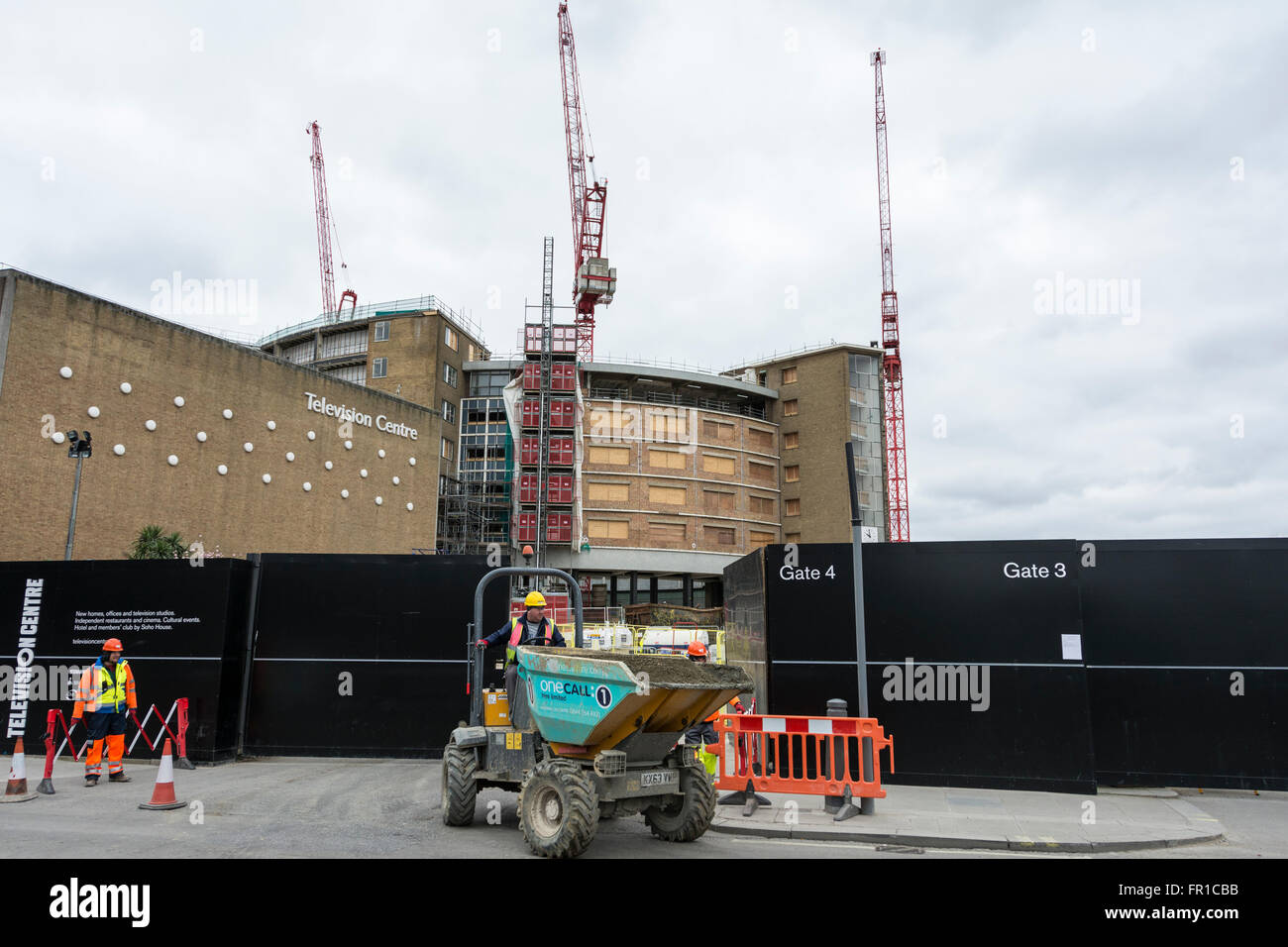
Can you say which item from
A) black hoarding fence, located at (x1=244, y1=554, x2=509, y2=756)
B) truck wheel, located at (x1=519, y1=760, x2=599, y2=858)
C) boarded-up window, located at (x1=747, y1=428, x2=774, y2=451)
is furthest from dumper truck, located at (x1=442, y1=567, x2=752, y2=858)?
boarded-up window, located at (x1=747, y1=428, x2=774, y2=451)

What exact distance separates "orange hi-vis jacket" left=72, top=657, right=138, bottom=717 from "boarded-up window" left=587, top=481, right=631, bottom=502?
57.2 metres

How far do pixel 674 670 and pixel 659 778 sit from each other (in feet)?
4.03

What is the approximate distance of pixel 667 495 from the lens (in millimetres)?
71000

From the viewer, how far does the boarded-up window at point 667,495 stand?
7062 centimetres

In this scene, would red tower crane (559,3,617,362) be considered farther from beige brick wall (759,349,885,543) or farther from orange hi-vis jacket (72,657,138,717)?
orange hi-vis jacket (72,657,138,717)

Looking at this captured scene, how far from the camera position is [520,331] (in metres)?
72.9

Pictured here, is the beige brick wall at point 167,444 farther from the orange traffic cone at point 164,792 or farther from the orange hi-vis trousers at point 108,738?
the orange traffic cone at point 164,792

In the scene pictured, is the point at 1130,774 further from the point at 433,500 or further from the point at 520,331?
the point at 520,331

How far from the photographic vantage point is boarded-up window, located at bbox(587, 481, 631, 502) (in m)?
69.8

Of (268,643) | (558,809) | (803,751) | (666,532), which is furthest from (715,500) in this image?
(558,809)

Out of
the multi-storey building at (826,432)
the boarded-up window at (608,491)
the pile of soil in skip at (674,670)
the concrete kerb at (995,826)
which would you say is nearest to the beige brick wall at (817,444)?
the multi-storey building at (826,432)

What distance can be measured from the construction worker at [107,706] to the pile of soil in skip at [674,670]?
768 centimetres

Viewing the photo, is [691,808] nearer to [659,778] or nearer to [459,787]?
[659,778]
